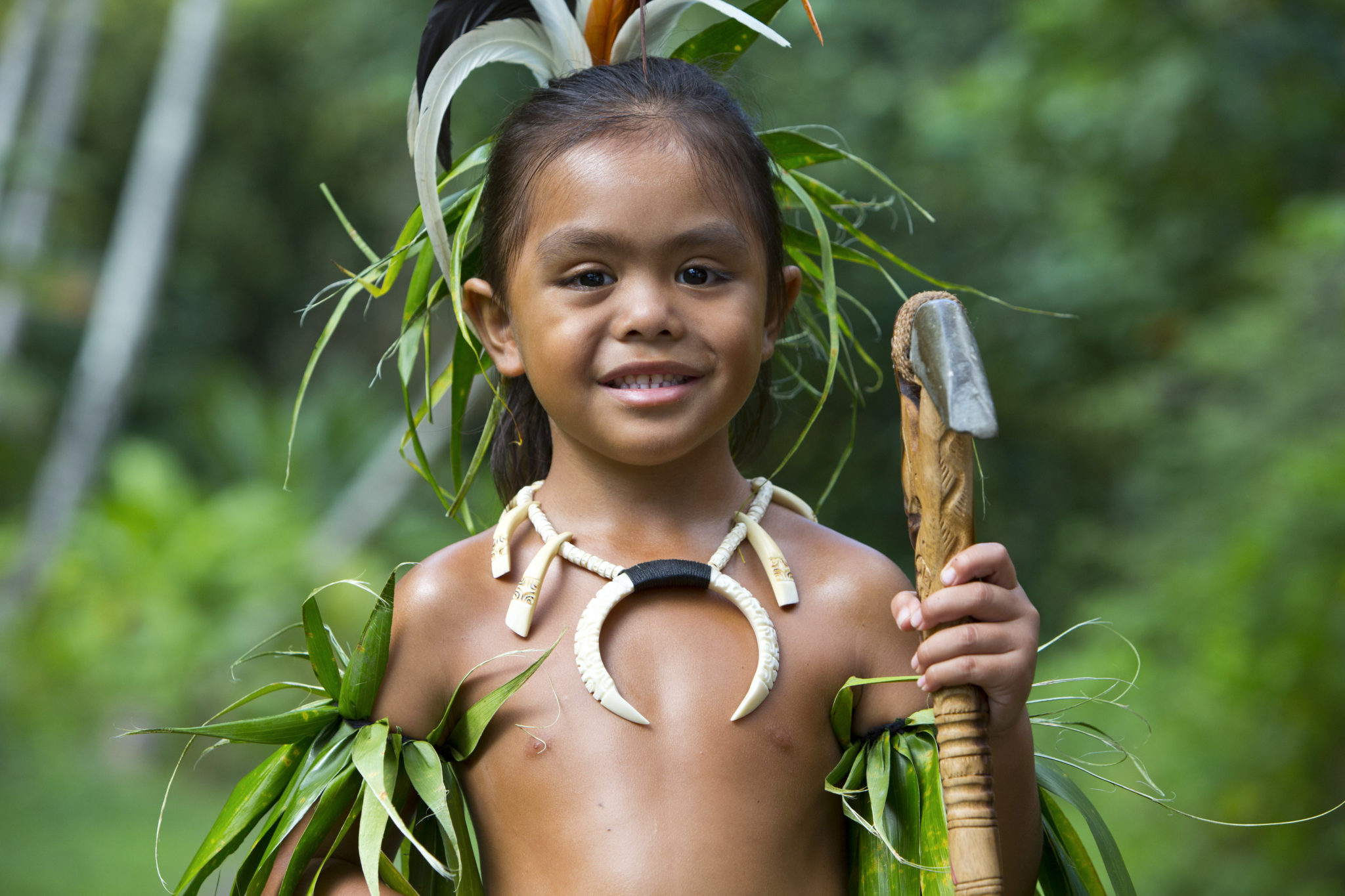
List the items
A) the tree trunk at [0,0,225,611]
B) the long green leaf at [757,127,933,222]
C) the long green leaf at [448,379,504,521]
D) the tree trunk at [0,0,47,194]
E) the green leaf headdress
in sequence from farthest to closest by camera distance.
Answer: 1. the tree trunk at [0,0,47,194]
2. the tree trunk at [0,0,225,611]
3. the long green leaf at [757,127,933,222]
4. the long green leaf at [448,379,504,521]
5. the green leaf headdress

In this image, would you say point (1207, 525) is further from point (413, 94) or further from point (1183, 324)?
point (413, 94)

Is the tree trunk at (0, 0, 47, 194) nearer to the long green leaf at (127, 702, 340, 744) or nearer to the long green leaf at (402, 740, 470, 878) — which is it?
the long green leaf at (127, 702, 340, 744)

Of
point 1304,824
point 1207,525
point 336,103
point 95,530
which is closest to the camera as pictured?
point 1304,824

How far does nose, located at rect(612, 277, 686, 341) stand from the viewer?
165cm

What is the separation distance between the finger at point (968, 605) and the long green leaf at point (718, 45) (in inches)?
42.7

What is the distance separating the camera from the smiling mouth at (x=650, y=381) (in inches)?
66.9

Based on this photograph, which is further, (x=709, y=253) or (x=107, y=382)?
(x=107, y=382)

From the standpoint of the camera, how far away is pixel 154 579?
Result: 36.1 feet

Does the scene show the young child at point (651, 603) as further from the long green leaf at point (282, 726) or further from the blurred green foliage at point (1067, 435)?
the blurred green foliage at point (1067, 435)

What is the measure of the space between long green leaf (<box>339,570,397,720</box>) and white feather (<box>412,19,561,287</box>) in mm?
481

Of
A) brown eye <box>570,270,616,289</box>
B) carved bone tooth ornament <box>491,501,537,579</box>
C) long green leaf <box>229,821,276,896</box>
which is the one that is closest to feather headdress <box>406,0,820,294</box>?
brown eye <box>570,270,616,289</box>

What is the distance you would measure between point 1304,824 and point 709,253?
4553 millimetres

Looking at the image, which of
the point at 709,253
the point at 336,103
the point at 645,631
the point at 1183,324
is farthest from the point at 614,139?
the point at 336,103

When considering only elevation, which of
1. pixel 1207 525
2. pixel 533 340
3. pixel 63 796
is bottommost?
pixel 63 796
